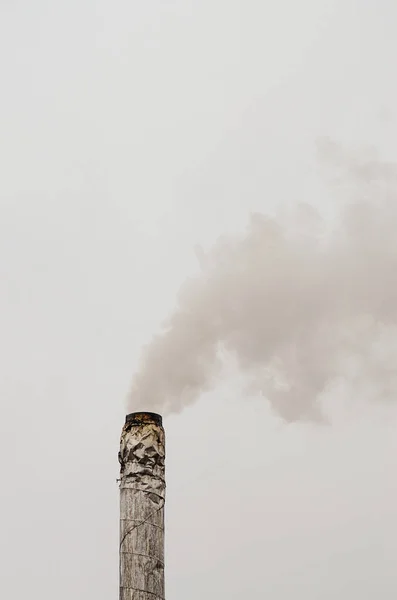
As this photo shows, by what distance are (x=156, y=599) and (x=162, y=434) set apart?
1.76m

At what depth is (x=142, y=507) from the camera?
10.1m

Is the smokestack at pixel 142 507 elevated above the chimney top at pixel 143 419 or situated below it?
below

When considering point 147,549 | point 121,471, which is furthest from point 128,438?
point 147,549

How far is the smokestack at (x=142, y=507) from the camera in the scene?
9.86m

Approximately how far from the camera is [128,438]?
34.3 feet

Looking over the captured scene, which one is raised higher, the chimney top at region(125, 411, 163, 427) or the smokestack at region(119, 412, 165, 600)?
the chimney top at region(125, 411, 163, 427)

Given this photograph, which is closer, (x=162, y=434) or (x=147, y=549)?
(x=147, y=549)

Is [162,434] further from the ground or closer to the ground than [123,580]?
further from the ground

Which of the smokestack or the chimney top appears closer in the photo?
the smokestack

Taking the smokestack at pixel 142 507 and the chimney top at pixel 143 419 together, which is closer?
the smokestack at pixel 142 507

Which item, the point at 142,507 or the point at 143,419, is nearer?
the point at 142,507

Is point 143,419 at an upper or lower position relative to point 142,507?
upper

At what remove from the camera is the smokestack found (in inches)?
388

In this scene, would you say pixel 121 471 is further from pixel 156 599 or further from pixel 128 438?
pixel 156 599
